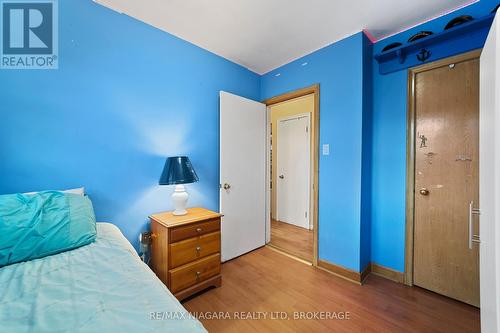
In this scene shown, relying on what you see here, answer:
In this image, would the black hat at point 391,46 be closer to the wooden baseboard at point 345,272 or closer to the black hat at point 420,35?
the black hat at point 420,35

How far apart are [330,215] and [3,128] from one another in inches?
111

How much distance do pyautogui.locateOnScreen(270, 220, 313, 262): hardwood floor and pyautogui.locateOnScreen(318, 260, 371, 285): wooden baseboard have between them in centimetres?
23

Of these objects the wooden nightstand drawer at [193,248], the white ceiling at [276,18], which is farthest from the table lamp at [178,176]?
the white ceiling at [276,18]

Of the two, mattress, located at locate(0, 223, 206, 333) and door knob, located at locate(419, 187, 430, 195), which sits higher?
door knob, located at locate(419, 187, 430, 195)

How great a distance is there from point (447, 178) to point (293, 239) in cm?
203

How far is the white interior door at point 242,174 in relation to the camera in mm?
2414

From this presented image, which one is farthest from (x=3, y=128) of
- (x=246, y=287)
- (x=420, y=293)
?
(x=420, y=293)

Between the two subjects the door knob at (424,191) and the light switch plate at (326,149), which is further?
the light switch plate at (326,149)

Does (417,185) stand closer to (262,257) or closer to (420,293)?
(420,293)

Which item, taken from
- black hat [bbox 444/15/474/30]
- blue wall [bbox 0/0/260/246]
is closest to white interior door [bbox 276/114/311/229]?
blue wall [bbox 0/0/260/246]

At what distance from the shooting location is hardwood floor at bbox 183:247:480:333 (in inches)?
58.1

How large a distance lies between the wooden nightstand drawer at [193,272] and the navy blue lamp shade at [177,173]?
731 mm

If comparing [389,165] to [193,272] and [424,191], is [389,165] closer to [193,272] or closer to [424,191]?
[424,191]
